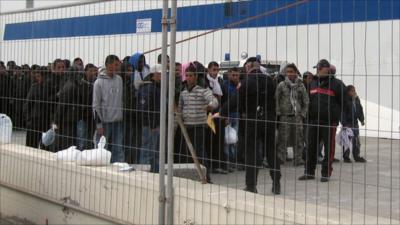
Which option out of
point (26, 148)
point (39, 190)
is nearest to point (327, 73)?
point (39, 190)

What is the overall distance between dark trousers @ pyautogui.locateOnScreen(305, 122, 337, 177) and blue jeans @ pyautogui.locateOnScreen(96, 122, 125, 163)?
1.89 metres

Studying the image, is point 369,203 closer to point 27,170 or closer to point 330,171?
point 330,171

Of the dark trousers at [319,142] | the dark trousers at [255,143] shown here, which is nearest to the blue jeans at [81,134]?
the dark trousers at [255,143]

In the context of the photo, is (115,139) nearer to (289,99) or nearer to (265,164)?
(265,164)

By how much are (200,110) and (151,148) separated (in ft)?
3.95

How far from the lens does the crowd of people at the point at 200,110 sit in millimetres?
5164

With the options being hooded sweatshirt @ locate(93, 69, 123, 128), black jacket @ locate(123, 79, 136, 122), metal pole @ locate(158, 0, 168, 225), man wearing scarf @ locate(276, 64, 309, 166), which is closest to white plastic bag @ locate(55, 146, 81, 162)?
hooded sweatshirt @ locate(93, 69, 123, 128)

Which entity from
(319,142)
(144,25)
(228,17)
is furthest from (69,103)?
(319,142)

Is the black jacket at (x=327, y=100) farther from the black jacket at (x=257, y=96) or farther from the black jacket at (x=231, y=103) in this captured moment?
the black jacket at (x=231, y=103)

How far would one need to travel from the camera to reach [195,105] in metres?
6.76

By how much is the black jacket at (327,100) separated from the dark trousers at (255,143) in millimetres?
422

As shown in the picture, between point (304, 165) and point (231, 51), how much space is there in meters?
1.28

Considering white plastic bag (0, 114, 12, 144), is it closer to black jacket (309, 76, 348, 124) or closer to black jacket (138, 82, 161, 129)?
black jacket (138, 82, 161, 129)

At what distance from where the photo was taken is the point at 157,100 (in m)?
5.72
